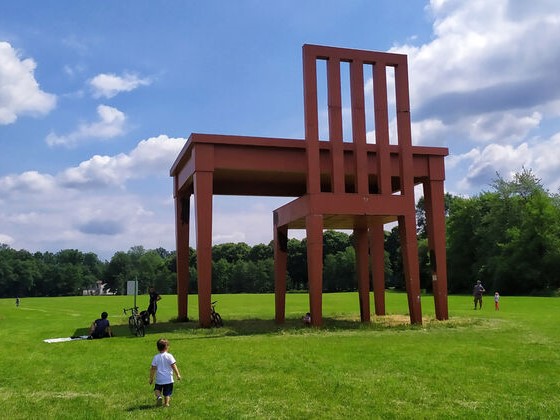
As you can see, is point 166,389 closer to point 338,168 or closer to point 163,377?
point 163,377

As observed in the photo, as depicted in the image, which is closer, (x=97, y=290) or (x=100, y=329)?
(x=100, y=329)

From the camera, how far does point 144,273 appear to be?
13712 cm

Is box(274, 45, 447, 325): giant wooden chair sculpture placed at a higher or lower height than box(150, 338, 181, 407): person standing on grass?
higher

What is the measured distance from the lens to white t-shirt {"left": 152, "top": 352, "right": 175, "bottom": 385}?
30.8 ft

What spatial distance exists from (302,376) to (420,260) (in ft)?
241

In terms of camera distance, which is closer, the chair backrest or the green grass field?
the green grass field

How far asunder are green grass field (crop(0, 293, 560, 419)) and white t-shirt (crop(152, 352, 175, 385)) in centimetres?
43

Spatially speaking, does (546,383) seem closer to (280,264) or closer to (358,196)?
(358,196)

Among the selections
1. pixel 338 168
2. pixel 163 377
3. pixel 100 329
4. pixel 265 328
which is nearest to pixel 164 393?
pixel 163 377

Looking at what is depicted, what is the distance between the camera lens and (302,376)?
11.6 meters

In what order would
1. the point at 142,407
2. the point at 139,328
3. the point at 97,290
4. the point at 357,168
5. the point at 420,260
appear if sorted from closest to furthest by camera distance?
1. the point at 142,407
2. the point at 139,328
3. the point at 357,168
4. the point at 420,260
5. the point at 97,290

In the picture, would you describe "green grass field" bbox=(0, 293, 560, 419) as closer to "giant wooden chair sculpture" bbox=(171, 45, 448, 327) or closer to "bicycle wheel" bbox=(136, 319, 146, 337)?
"bicycle wheel" bbox=(136, 319, 146, 337)

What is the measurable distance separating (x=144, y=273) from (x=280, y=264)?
115 metres

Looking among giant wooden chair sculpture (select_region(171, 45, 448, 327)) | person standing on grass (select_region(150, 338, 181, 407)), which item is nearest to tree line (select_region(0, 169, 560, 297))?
giant wooden chair sculpture (select_region(171, 45, 448, 327))
